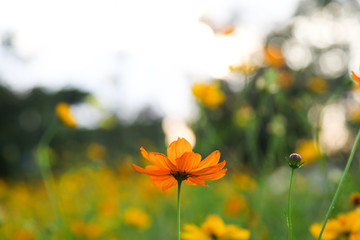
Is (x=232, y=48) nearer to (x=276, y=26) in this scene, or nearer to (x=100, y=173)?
(x=100, y=173)

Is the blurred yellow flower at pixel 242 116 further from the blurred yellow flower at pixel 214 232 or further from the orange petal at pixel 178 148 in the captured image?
the orange petal at pixel 178 148

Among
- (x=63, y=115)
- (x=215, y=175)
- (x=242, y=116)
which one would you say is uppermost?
(x=242, y=116)

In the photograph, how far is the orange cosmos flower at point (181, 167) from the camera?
1.49 ft

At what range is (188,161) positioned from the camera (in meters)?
0.47

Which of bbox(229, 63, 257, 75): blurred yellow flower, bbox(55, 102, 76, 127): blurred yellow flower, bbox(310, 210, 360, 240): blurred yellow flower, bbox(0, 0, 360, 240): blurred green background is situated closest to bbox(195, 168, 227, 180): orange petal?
bbox(0, 0, 360, 240): blurred green background

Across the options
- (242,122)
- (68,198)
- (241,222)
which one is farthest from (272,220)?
(68,198)

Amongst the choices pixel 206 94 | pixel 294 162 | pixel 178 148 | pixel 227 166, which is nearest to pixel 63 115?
pixel 206 94

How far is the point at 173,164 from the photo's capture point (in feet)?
1.55

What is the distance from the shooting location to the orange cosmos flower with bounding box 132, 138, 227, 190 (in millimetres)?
454

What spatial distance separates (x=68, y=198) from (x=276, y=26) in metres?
5.81

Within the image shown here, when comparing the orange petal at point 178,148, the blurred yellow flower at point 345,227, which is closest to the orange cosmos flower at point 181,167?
the orange petal at point 178,148

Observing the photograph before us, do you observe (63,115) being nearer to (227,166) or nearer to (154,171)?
(154,171)

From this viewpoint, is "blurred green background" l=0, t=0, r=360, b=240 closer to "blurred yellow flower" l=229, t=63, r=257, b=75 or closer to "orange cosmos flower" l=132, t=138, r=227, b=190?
"blurred yellow flower" l=229, t=63, r=257, b=75

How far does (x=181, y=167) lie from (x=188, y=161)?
0.02m
